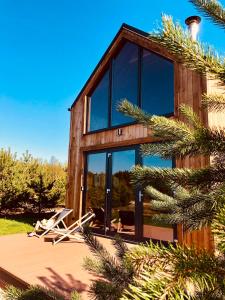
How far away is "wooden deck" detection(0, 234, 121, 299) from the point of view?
4.42 meters

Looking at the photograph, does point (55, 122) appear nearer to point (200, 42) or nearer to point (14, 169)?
point (14, 169)

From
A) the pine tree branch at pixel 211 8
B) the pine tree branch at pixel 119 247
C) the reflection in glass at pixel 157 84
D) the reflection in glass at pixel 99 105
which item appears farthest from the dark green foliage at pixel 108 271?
the reflection in glass at pixel 99 105

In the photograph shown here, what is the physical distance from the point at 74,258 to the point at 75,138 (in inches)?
235

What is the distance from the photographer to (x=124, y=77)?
993cm

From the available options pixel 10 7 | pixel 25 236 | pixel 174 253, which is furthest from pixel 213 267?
pixel 10 7

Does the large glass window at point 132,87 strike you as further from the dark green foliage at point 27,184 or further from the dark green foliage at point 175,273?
the dark green foliage at point 175,273

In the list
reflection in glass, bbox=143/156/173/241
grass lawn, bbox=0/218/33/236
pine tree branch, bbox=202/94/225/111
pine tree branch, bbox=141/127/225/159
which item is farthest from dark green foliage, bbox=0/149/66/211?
pine tree branch, bbox=202/94/225/111

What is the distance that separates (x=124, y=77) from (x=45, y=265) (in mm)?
7220

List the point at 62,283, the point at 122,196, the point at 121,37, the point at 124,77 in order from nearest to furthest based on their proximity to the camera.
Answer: the point at 62,283 < the point at 122,196 < the point at 124,77 < the point at 121,37

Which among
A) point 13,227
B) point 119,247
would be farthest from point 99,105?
point 119,247

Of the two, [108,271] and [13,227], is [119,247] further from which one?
[13,227]

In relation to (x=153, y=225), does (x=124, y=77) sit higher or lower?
higher

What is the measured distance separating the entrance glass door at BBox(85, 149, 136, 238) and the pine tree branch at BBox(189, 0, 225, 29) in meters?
7.42

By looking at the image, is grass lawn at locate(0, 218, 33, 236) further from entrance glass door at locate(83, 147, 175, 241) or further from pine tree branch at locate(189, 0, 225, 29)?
pine tree branch at locate(189, 0, 225, 29)
